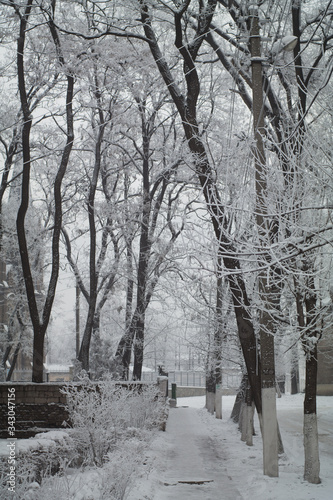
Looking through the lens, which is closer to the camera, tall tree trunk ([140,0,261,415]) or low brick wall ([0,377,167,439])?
tall tree trunk ([140,0,261,415])

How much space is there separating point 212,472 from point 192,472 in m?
0.41

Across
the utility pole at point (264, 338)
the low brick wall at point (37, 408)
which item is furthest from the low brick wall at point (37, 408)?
the utility pole at point (264, 338)

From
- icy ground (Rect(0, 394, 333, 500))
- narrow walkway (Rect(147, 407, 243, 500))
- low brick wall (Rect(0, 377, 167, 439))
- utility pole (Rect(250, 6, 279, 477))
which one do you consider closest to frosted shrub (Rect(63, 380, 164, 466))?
icy ground (Rect(0, 394, 333, 500))

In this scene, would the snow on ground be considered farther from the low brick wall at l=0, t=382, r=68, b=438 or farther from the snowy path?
the low brick wall at l=0, t=382, r=68, b=438

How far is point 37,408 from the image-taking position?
14.5 metres

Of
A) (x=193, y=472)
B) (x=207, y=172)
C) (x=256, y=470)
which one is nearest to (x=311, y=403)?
(x=256, y=470)

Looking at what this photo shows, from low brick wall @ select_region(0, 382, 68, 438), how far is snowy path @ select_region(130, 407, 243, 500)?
125 inches

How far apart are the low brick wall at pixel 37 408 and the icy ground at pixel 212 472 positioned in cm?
302

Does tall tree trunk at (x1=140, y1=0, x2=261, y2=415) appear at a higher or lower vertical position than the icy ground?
higher

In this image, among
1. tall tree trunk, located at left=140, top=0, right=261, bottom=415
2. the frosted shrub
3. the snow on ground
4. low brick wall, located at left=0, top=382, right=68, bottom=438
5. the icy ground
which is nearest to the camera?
the icy ground

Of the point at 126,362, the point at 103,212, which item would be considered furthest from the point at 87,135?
the point at 126,362

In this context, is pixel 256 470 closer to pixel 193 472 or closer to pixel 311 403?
pixel 193 472

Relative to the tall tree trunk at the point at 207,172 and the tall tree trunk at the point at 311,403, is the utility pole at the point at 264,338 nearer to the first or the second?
the tall tree trunk at the point at 311,403

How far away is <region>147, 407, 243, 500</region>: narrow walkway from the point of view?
26.0 ft
